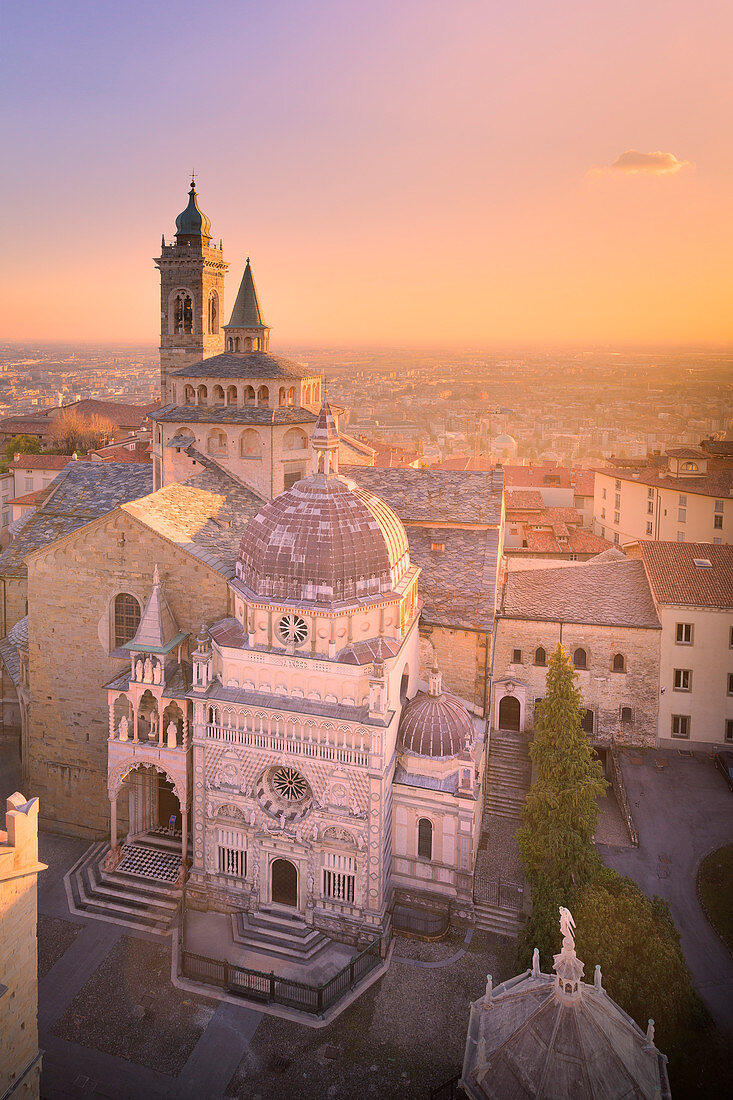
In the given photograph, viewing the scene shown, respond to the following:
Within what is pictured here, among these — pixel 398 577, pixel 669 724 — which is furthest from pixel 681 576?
pixel 398 577

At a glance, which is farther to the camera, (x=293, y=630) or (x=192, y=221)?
(x=192, y=221)

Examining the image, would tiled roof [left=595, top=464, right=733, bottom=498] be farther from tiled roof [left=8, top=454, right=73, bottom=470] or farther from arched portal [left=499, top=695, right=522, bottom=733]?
tiled roof [left=8, top=454, right=73, bottom=470]

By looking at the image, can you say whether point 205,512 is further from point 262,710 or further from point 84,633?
point 262,710

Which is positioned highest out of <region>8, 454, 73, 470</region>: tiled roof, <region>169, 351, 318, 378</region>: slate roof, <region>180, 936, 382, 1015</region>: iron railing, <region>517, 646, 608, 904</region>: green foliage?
<region>169, 351, 318, 378</region>: slate roof

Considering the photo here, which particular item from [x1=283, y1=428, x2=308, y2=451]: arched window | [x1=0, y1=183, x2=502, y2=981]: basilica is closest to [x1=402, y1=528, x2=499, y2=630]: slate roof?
[x1=0, y1=183, x2=502, y2=981]: basilica

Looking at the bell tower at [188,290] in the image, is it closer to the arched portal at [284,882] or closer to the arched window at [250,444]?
the arched window at [250,444]

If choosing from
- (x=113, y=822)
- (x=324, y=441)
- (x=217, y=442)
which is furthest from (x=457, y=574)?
(x=113, y=822)
